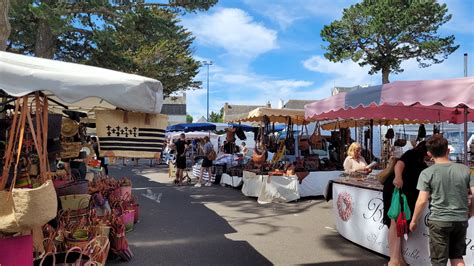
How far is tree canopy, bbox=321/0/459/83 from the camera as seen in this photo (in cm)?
2541

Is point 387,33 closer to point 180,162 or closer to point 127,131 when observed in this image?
point 180,162

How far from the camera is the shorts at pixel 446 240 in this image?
376 centimetres

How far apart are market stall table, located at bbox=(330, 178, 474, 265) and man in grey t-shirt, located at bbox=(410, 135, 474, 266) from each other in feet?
2.43

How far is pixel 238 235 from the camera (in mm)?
6902

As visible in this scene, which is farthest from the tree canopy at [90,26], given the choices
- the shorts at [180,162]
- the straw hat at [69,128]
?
the straw hat at [69,128]

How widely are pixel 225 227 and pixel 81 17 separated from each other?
905 cm

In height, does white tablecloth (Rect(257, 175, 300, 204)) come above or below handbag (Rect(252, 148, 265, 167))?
below

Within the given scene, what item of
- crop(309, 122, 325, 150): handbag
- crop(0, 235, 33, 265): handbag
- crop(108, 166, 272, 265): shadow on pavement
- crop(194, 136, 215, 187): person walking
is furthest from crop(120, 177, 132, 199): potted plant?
crop(309, 122, 325, 150): handbag

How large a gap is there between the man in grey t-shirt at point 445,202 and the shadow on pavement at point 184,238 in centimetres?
222

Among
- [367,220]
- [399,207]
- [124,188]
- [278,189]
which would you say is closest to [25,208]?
[399,207]

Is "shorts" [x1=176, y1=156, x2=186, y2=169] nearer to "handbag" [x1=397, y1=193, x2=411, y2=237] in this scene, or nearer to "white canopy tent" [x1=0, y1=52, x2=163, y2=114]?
"handbag" [x1=397, y1=193, x2=411, y2=237]

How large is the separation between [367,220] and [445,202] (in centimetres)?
210

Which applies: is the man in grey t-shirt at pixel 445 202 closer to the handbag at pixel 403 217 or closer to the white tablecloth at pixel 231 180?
the handbag at pixel 403 217

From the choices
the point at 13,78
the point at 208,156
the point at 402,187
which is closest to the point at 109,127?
the point at 13,78
